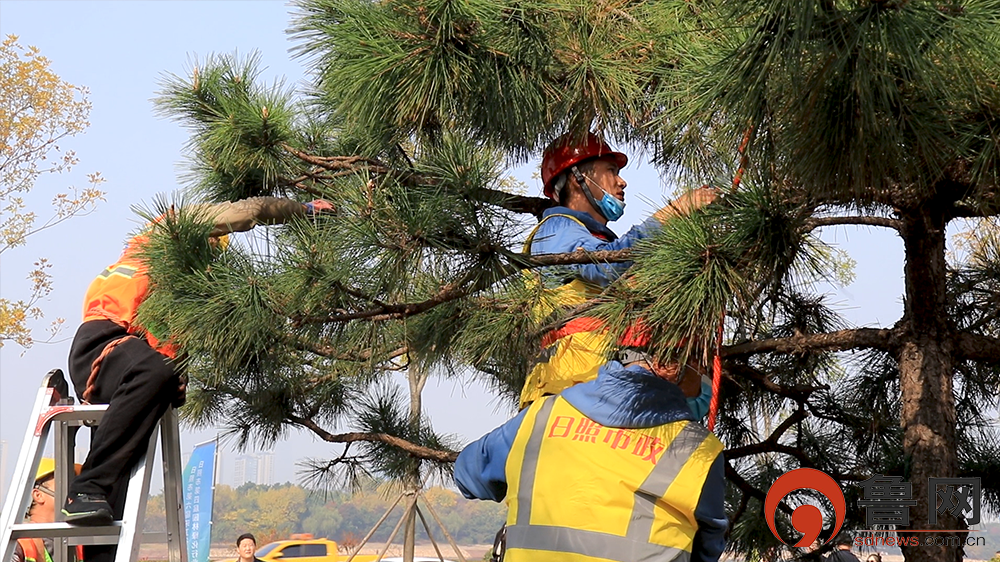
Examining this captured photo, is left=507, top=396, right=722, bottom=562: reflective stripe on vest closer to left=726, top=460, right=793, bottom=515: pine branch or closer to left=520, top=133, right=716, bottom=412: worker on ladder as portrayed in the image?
left=520, top=133, right=716, bottom=412: worker on ladder

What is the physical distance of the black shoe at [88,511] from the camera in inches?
91.2

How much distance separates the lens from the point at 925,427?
229cm

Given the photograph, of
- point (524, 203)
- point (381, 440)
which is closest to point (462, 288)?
point (524, 203)

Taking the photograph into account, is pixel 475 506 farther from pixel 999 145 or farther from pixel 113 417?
pixel 999 145

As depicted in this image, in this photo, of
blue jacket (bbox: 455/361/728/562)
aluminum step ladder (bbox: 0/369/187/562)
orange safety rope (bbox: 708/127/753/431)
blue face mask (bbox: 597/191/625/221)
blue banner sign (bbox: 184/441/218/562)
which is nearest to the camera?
orange safety rope (bbox: 708/127/753/431)

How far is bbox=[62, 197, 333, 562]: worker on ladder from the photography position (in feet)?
7.95

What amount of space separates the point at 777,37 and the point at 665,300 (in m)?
0.51

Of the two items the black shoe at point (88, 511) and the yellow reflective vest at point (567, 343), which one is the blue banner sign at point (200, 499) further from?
the yellow reflective vest at point (567, 343)

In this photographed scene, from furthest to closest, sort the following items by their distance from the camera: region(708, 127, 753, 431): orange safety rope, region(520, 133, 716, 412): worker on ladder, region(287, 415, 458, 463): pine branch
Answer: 1. region(287, 415, 458, 463): pine branch
2. region(520, 133, 716, 412): worker on ladder
3. region(708, 127, 753, 431): orange safety rope

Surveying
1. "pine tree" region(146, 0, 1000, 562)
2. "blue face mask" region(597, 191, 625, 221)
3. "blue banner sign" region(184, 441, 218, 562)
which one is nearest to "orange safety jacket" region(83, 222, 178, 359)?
"pine tree" region(146, 0, 1000, 562)

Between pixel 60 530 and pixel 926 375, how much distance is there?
1953 millimetres

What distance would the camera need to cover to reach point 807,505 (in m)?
2.89

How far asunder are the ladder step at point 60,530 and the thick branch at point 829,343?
1.48 metres

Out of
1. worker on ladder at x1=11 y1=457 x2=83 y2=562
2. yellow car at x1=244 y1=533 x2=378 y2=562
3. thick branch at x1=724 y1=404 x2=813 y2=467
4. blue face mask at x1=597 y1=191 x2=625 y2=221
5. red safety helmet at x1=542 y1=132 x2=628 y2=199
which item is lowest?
yellow car at x1=244 y1=533 x2=378 y2=562
